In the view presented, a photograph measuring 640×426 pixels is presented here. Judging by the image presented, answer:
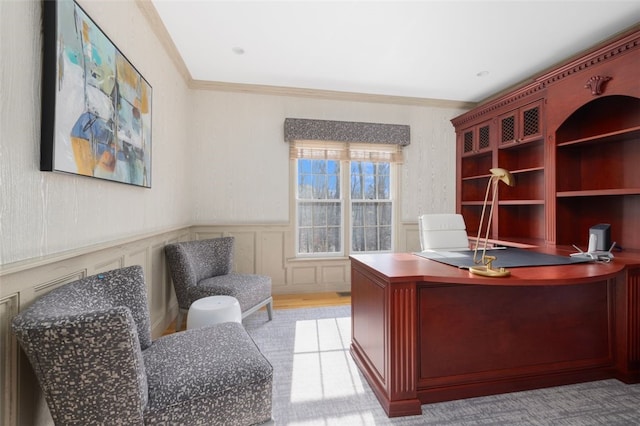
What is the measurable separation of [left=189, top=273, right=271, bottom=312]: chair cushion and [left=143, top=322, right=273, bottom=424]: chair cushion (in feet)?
3.74

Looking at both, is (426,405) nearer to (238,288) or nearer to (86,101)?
(238,288)

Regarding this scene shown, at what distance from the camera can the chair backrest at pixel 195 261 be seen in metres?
2.66

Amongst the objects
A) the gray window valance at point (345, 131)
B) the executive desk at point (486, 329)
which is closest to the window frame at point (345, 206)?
the gray window valance at point (345, 131)

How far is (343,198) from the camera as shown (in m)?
4.22

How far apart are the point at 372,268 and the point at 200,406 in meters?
1.16

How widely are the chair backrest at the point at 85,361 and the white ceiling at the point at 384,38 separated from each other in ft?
7.85

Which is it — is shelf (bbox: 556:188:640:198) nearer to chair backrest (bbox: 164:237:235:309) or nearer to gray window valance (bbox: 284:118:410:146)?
gray window valance (bbox: 284:118:410:146)

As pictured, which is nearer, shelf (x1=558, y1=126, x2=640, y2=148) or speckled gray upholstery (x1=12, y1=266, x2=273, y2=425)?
speckled gray upholstery (x1=12, y1=266, x2=273, y2=425)

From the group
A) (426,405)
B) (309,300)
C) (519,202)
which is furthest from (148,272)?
(519,202)

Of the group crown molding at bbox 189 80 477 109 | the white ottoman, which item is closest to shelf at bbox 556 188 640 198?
crown molding at bbox 189 80 477 109

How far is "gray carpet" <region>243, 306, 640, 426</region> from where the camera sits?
64.4 inches

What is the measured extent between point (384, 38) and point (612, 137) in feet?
7.20

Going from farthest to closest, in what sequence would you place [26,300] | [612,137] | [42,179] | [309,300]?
[309,300], [612,137], [42,179], [26,300]

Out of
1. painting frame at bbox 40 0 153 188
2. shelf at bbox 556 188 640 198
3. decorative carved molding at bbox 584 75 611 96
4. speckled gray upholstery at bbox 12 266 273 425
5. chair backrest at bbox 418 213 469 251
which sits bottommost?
speckled gray upholstery at bbox 12 266 273 425
